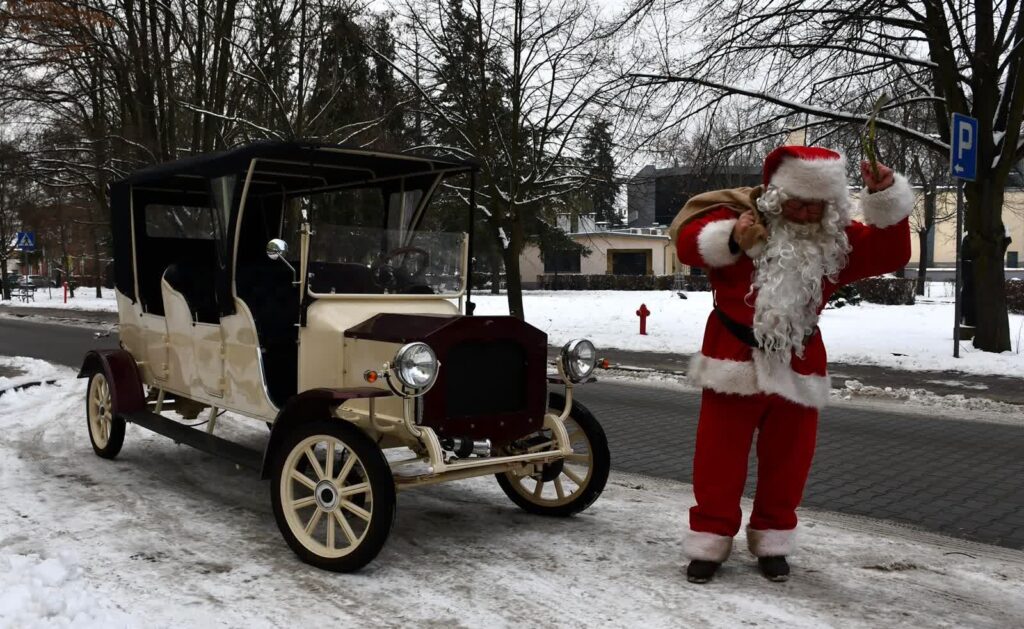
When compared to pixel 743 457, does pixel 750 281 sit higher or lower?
higher

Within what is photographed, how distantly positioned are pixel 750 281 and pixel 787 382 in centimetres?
50

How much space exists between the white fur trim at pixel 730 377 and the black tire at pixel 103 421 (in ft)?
14.6

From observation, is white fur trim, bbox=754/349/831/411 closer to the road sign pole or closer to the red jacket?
the red jacket

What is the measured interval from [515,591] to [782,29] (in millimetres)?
11485

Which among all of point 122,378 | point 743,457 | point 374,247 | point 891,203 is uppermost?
point 891,203

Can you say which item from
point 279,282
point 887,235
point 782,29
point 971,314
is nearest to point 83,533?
point 279,282

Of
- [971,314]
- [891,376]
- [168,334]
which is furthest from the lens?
[971,314]

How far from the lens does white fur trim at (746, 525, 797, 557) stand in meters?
4.15

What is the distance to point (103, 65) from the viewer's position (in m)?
23.1

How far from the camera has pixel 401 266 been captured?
18.9 feet

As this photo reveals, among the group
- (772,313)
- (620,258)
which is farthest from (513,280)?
(620,258)

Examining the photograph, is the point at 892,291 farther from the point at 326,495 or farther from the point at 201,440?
the point at 326,495

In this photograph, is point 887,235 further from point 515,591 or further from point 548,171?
point 548,171

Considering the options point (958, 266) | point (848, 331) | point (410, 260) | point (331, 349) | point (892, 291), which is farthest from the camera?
point (892, 291)
